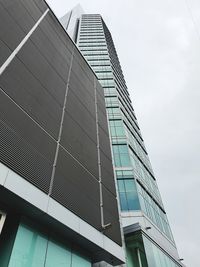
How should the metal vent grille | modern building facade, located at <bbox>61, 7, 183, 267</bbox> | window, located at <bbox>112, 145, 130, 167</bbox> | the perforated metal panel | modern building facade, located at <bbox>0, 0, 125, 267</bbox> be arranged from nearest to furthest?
modern building facade, located at <bbox>0, 0, 125, 267</bbox>
the metal vent grille
the perforated metal panel
modern building facade, located at <bbox>61, 7, 183, 267</bbox>
window, located at <bbox>112, 145, 130, 167</bbox>

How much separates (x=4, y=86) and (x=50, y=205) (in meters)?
4.89

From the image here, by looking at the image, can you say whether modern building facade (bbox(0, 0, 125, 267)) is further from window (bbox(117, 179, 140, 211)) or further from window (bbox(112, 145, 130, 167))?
window (bbox(112, 145, 130, 167))

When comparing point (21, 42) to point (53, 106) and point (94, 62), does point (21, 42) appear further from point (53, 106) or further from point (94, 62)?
point (94, 62)

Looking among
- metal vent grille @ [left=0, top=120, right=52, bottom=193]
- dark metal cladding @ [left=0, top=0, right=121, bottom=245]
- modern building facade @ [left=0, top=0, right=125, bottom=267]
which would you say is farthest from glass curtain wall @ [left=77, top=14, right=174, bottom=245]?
metal vent grille @ [left=0, top=120, right=52, bottom=193]

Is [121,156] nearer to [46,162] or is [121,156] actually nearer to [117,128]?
[117,128]

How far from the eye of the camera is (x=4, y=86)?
30.4ft

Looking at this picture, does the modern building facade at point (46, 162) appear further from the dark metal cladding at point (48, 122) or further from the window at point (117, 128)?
the window at point (117, 128)

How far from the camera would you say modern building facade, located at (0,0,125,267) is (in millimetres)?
7617

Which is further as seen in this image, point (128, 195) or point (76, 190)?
point (128, 195)

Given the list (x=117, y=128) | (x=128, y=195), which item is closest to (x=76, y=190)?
(x=128, y=195)

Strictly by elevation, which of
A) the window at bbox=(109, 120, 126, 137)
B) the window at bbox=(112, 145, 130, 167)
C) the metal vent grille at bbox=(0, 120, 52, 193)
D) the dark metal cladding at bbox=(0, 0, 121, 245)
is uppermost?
the window at bbox=(109, 120, 126, 137)

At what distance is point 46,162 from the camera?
9328 mm

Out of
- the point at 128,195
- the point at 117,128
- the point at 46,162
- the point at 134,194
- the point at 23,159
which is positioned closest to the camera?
the point at 23,159

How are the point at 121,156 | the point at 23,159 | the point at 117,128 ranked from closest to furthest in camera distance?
1. the point at 23,159
2. the point at 121,156
3. the point at 117,128
